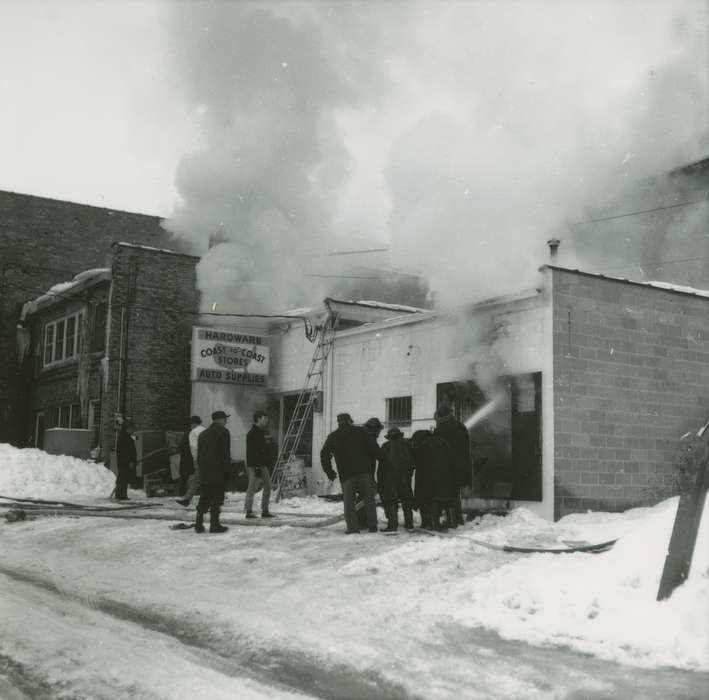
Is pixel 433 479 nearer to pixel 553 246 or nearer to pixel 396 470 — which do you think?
pixel 396 470

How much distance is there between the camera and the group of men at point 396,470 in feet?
35.1

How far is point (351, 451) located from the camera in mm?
10734

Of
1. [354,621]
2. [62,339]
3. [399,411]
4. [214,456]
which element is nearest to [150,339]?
[62,339]

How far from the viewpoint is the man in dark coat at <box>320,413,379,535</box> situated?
10.6 meters

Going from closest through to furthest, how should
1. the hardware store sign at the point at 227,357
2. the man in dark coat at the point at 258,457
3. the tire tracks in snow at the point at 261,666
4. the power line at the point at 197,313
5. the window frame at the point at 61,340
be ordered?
the tire tracks in snow at the point at 261,666
the man in dark coat at the point at 258,457
the power line at the point at 197,313
the hardware store sign at the point at 227,357
the window frame at the point at 61,340

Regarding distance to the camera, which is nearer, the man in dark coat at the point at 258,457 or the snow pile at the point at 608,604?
the snow pile at the point at 608,604

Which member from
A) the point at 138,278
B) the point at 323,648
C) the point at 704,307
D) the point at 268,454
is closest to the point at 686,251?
the point at 704,307

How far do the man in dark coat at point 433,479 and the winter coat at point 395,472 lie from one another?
0.49 ft

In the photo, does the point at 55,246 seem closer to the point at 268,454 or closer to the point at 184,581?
the point at 268,454

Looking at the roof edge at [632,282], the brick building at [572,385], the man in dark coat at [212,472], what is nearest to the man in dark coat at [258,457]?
the man in dark coat at [212,472]

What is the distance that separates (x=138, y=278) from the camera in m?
22.0

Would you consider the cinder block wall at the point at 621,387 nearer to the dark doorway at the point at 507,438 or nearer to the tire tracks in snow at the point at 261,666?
the dark doorway at the point at 507,438

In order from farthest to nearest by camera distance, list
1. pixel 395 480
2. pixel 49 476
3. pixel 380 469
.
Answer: pixel 49 476 < pixel 380 469 < pixel 395 480

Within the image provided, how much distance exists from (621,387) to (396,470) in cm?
441
